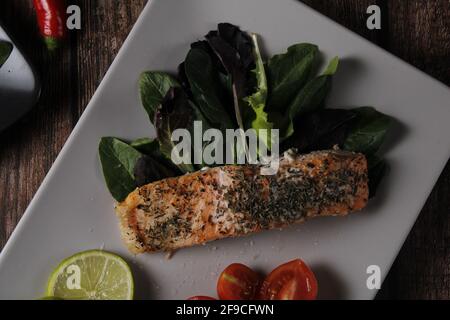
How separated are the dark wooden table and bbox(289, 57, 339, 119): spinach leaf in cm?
46

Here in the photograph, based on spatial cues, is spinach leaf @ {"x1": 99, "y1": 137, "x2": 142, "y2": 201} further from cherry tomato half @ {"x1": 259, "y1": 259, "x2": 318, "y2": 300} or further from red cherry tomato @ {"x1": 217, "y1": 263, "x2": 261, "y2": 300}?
cherry tomato half @ {"x1": 259, "y1": 259, "x2": 318, "y2": 300}

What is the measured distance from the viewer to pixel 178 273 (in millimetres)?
2641

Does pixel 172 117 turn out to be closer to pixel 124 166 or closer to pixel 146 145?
pixel 146 145

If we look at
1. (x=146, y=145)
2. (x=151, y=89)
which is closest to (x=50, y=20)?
(x=151, y=89)

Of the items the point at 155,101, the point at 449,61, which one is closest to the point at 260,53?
the point at 155,101

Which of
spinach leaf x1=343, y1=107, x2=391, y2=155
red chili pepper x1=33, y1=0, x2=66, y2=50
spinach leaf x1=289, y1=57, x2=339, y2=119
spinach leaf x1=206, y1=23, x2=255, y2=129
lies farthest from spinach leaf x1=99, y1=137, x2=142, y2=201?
spinach leaf x1=343, y1=107, x2=391, y2=155

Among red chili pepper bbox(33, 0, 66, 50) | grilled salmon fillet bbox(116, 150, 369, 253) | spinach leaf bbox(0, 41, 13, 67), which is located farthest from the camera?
red chili pepper bbox(33, 0, 66, 50)

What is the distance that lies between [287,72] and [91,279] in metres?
1.24

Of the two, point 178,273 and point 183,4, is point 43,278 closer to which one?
point 178,273

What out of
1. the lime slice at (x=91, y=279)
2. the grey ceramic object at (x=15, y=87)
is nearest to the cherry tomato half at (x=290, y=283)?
the lime slice at (x=91, y=279)

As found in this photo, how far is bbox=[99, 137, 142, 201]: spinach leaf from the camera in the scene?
259cm

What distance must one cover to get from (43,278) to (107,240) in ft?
1.06

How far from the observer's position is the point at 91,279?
2529 mm

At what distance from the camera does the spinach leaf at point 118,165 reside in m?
2.59
